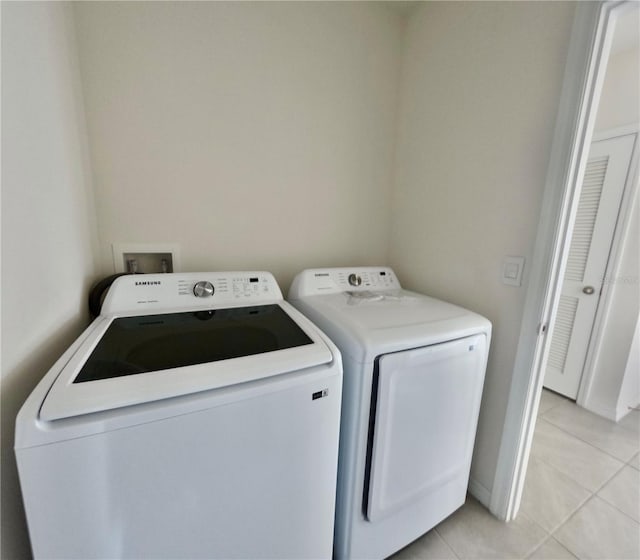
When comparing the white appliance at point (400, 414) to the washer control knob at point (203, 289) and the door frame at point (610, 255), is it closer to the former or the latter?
the washer control knob at point (203, 289)

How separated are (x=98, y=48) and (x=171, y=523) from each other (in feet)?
5.66

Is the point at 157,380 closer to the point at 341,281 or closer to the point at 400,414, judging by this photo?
the point at 400,414

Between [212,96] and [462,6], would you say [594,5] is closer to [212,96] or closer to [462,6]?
[462,6]

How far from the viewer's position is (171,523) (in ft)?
2.28

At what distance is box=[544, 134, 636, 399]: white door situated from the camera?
6.77 ft


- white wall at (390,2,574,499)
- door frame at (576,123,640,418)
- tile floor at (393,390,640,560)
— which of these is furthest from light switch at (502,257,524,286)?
door frame at (576,123,640,418)

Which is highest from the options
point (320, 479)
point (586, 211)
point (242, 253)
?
point (586, 211)

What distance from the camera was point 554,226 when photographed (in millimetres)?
1129

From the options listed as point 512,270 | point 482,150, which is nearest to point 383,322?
point 512,270

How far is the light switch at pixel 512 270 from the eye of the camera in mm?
1248

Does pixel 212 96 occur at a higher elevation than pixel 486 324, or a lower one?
higher

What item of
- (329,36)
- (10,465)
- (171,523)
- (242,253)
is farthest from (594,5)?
(10,465)

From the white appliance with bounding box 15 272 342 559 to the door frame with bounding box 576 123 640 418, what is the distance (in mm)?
2463

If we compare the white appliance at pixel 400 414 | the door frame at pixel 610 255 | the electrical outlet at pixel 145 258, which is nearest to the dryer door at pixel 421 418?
the white appliance at pixel 400 414
